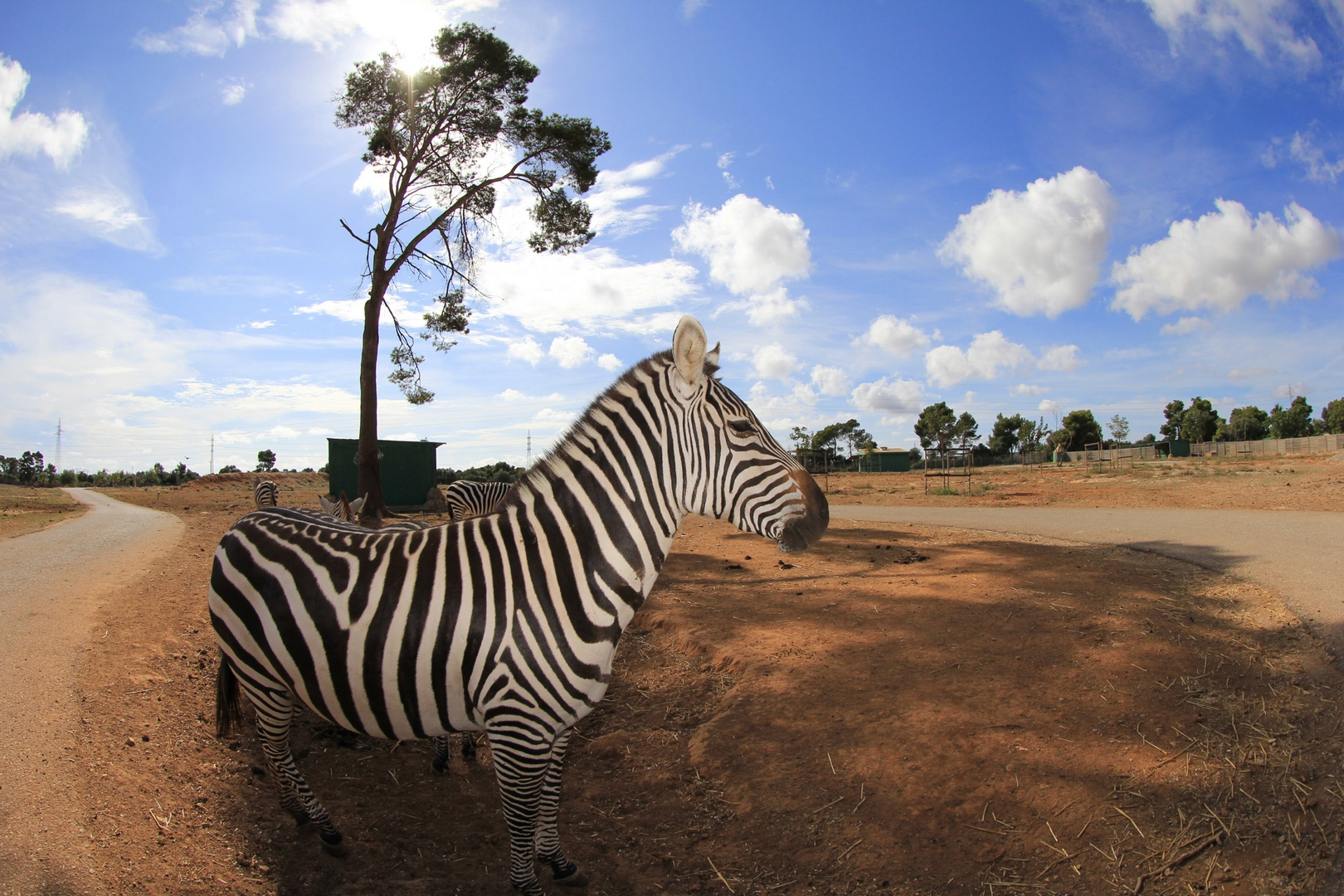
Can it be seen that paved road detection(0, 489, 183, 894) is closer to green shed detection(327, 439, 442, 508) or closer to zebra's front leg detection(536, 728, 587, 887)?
zebra's front leg detection(536, 728, 587, 887)

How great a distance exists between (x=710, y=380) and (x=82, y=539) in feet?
54.3

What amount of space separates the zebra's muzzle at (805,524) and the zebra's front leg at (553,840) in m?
1.47

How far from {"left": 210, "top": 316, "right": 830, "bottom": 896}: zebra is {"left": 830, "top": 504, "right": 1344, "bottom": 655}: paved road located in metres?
5.40

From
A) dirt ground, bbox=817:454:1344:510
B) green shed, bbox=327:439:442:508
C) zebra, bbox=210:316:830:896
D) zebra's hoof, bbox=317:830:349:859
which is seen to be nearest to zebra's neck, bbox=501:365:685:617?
zebra, bbox=210:316:830:896

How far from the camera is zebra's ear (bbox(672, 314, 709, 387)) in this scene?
108 inches

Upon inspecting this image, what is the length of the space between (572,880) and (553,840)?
243 mm

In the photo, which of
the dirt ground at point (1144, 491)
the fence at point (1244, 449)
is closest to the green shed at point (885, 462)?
the fence at point (1244, 449)

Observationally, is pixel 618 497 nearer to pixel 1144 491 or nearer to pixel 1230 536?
pixel 1230 536

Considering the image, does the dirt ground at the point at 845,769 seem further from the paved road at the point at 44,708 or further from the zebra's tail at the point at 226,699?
the zebra's tail at the point at 226,699

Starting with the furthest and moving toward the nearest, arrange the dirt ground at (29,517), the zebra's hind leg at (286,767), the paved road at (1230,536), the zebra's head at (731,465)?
1. the dirt ground at (29,517)
2. the paved road at (1230,536)
3. the zebra's hind leg at (286,767)
4. the zebra's head at (731,465)

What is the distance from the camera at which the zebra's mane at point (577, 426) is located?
2.97 meters

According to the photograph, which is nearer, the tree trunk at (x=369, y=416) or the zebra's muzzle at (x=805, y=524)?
the zebra's muzzle at (x=805, y=524)

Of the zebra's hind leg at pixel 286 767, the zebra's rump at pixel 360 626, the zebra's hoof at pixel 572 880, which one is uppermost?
the zebra's rump at pixel 360 626

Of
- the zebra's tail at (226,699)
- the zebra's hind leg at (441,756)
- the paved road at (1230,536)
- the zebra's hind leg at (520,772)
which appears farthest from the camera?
the paved road at (1230,536)
